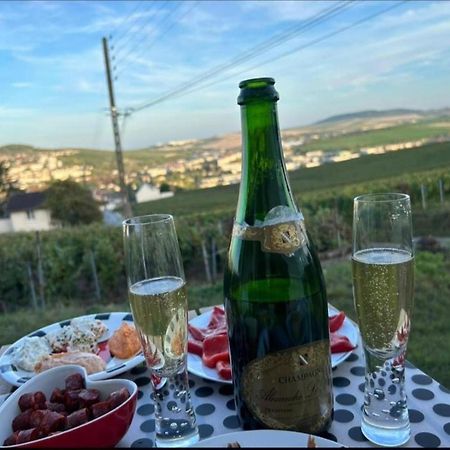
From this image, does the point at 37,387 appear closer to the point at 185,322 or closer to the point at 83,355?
the point at 83,355

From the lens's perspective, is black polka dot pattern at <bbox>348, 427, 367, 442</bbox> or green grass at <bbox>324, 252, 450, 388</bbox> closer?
black polka dot pattern at <bbox>348, 427, 367, 442</bbox>

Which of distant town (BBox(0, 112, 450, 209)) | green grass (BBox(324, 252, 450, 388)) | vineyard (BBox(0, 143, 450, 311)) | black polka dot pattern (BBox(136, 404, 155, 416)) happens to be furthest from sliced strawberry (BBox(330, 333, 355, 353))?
distant town (BBox(0, 112, 450, 209))

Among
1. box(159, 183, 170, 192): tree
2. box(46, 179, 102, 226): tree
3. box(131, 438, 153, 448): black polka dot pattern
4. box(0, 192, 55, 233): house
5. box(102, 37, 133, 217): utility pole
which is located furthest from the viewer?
box(102, 37, 133, 217): utility pole

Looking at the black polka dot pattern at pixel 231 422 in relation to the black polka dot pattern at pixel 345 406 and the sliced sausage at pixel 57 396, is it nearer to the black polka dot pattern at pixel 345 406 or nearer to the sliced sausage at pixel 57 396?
the black polka dot pattern at pixel 345 406

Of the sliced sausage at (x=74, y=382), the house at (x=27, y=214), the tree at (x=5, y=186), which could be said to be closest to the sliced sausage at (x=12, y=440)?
the sliced sausage at (x=74, y=382)

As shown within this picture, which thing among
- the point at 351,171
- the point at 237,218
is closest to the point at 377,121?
the point at 351,171

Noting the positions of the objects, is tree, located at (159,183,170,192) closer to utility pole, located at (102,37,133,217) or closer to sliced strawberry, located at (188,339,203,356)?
utility pole, located at (102,37,133,217)

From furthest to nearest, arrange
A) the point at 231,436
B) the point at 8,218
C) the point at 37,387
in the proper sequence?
the point at 8,218 → the point at 37,387 → the point at 231,436
